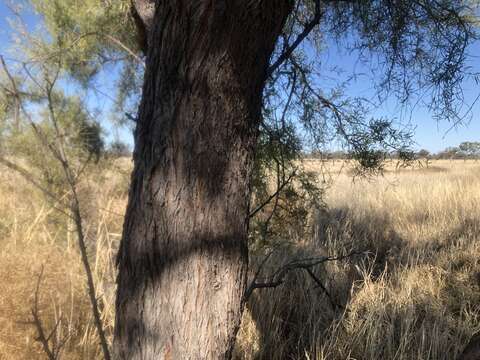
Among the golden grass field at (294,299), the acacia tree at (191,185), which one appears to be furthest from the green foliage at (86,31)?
the acacia tree at (191,185)

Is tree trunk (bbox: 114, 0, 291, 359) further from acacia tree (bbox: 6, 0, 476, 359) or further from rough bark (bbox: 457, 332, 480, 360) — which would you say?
rough bark (bbox: 457, 332, 480, 360)

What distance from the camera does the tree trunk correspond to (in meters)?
1.13

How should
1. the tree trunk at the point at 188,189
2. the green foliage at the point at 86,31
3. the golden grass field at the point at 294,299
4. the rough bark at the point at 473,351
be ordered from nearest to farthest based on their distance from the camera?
the tree trunk at the point at 188,189
the rough bark at the point at 473,351
the golden grass field at the point at 294,299
the green foliage at the point at 86,31

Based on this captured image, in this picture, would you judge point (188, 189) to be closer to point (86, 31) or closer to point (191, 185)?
point (191, 185)

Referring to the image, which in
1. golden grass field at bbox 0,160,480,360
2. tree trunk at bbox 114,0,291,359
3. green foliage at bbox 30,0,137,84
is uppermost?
green foliage at bbox 30,0,137,84

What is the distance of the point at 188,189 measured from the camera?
1138 millimetres

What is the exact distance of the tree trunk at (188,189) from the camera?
1129 millimetres

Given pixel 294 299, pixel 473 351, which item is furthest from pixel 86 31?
pixel 473 351

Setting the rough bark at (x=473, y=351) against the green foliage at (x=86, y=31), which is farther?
the green foliage at (x=86, y=31)

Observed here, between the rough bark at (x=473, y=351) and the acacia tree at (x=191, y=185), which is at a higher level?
the acacia tree at (x=191, y=185)

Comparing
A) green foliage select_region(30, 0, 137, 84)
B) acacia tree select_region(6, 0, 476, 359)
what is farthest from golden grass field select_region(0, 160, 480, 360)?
green foliage select_region(30, 0, 137, 84)

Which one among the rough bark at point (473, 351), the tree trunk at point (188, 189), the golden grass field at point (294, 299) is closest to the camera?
the tree trunk at point (188, 189)

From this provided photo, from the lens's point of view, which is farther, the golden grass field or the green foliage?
the green foliage

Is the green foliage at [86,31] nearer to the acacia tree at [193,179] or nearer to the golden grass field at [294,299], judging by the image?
the golden grass field at [294,299]
